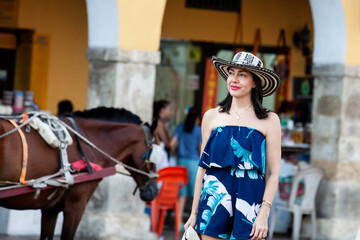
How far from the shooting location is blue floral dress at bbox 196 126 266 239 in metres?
4.14

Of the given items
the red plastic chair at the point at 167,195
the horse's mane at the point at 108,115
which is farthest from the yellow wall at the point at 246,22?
the horse's mane at the point at 108,115

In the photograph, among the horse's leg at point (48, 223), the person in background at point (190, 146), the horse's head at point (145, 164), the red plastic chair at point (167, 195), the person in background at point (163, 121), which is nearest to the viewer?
the horse's leg at point (48, 223)

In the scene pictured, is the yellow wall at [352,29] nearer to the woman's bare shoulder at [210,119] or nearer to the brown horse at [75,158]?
the brown horse at [75,158]

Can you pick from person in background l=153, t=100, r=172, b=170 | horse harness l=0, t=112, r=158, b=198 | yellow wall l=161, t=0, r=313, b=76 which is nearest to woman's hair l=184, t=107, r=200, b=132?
person in background l=153, t=100, r=172, b=170

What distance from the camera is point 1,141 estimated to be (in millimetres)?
5836

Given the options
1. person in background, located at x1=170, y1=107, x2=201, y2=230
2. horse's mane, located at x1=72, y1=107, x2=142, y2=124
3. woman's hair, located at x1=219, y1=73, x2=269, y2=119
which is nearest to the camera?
woman's hair, located at x1=219, y1=73, x2=269, y2=119

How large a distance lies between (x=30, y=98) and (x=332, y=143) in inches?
161

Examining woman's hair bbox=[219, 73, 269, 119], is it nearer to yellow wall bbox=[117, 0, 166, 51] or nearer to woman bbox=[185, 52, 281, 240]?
woman bbox=[185, 52, 281, 240]

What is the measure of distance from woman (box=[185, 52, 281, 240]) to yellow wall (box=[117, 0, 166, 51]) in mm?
4643

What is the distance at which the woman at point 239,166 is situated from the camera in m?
4.14

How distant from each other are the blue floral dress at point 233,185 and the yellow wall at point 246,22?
8934mm

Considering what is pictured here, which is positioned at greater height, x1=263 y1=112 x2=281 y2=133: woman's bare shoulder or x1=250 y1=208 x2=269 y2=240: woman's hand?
x1=263 y1=112 x2=281 y2=133: woman's bare shoulder

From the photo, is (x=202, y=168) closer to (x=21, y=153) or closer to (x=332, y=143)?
(x=21, y=153)

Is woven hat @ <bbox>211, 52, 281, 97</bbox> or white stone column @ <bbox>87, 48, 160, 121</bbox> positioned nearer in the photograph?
woven hat @ <bbox>211, 52, 281, 97</bbox>
